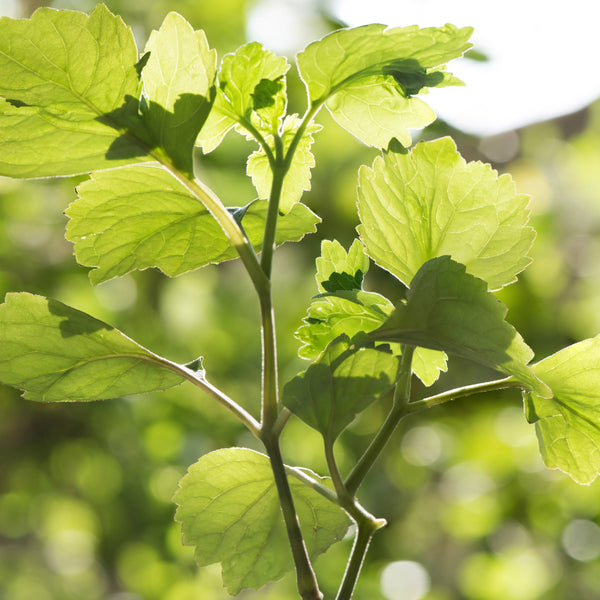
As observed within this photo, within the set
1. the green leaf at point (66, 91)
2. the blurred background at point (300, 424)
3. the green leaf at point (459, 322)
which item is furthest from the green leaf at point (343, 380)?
the blurred background at point (300, 424)

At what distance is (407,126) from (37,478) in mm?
1807

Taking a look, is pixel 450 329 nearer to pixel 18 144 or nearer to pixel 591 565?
pixel 18 144

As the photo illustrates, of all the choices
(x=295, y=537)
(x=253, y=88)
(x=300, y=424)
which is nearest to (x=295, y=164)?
(x=253, y=88)

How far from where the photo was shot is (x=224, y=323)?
1.55 meters

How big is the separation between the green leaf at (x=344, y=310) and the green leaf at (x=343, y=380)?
0.02 meters

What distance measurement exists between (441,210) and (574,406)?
0.10m

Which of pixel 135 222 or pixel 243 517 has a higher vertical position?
pixel 135 222

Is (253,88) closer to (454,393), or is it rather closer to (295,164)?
(295,164)

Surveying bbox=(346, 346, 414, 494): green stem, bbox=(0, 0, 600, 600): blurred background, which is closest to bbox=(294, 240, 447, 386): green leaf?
bbox=(346, 346, 414, 494): green stem

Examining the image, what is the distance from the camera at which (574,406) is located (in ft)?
0.88

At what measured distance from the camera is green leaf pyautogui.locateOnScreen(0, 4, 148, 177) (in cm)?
24

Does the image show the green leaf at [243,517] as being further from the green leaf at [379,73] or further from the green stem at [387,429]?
the green leaf at [379,73]

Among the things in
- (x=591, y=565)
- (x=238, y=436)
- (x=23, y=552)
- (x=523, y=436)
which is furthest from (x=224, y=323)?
(x=23, y=552)

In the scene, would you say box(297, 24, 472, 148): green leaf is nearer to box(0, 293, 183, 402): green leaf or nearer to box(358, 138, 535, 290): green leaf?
box(358, 138, 535, 290): green leaf
